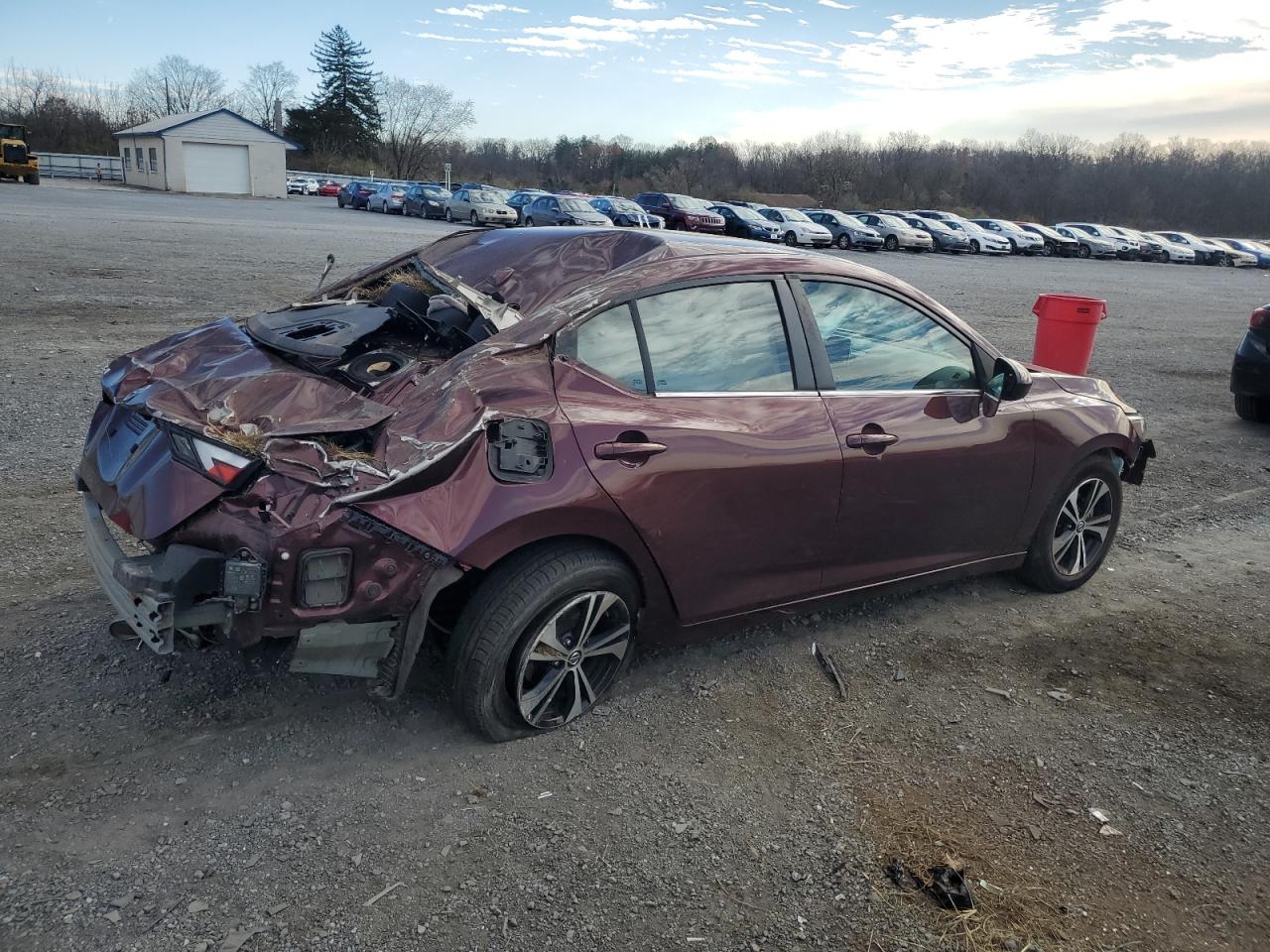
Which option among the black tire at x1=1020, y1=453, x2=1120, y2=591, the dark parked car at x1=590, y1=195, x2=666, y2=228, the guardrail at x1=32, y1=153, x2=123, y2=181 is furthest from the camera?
the guardrail at x1=32, y1=153, x2=123, y2=181

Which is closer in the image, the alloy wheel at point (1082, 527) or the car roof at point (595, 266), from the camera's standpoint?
the car roof at point (595, 266)

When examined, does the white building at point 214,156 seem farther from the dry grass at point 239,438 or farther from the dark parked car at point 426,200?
the dry grass at point 239,438

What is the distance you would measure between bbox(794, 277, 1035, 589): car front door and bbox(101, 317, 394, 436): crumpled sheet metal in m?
1.81

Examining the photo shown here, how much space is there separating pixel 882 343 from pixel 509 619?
80.4 inches

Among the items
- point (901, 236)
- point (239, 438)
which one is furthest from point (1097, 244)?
point (239, 438)

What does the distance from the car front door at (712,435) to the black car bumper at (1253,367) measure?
7.23 meters

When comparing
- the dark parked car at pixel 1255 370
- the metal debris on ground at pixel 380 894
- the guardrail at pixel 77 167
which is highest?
the guardrail at pixel 77 167

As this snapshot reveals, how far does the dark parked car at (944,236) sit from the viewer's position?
134ft

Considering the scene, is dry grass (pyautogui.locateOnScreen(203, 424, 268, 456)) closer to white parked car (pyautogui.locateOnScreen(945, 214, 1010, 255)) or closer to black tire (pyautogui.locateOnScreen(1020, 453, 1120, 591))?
black tire (pyautogui.locateOnScreen(1020, 453, 1120, 591))

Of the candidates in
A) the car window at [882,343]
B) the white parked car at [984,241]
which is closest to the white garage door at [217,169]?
the white parked car at [984,241]

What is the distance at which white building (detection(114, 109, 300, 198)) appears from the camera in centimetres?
5419

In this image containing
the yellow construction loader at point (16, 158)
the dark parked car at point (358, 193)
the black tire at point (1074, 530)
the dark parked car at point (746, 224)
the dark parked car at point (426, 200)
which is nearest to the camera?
the black tire at point (1074, 530)

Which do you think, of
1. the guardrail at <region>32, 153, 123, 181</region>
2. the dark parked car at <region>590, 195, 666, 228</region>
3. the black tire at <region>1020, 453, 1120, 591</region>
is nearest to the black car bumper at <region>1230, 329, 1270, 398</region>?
the black tire at <region>1020, 453, 1120, 591</region>

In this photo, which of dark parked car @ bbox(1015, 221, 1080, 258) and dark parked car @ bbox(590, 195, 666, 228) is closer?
dark parked car @ bbox(590, 195, 666, 228)
